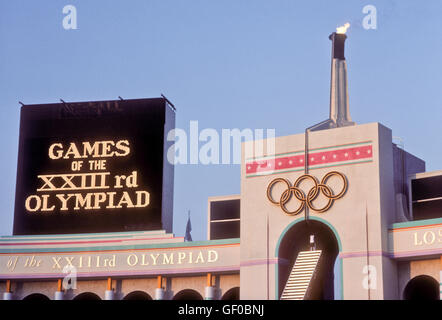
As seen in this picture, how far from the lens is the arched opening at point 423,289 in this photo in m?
41.3

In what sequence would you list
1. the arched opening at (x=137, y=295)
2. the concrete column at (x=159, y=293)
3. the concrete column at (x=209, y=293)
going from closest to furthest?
the concrete column at (x=209, y=293), the concrete column at (x=159, y=293), the arched opening at (x=137, y=295)

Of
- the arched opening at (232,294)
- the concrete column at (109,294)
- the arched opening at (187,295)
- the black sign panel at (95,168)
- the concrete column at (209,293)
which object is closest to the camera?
the concrete column at (209,293)

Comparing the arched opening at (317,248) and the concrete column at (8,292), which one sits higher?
the arched opening at (317,248)

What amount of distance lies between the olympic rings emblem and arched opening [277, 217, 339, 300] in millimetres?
859

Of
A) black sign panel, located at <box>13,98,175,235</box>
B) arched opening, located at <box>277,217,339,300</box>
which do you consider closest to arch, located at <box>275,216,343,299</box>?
arched opening, located at <box>277,217,339,300</box>

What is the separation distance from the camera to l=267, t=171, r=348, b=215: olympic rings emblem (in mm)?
41312

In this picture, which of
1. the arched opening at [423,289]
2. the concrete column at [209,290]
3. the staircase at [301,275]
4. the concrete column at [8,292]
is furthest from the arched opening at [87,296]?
the arched opening at [423,289]

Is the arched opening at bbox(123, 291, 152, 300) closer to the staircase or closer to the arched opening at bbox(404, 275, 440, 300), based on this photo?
the staircase

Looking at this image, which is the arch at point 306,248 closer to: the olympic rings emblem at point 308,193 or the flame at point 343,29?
the olympic rings emblem at point 308,193

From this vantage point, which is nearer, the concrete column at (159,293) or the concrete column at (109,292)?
the concrete column at (159,293)

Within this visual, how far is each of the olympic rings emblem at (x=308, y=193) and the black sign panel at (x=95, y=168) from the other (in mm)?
9693

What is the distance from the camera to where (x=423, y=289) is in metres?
41.8

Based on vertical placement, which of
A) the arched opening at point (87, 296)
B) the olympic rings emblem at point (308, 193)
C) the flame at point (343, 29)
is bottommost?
the arched opening at point (87, 296)
